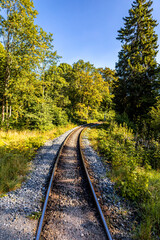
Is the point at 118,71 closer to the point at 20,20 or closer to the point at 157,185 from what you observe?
the point at 20,20

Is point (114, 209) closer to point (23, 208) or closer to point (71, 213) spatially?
point (71, 213)

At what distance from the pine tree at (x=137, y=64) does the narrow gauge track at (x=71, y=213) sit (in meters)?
15.4

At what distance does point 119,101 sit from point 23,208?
Answer: 18.4 metres

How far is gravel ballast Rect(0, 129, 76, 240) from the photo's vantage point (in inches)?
96.9

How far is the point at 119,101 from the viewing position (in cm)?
1862

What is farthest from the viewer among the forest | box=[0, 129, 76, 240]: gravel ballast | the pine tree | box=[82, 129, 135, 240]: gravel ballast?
the pine tree

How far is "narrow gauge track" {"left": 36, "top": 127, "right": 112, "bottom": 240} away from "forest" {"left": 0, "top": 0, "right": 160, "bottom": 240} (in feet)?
3.54

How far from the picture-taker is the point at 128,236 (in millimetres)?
2561

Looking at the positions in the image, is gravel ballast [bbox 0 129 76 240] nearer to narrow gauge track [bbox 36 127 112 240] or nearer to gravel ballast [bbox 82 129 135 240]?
narrow gauge track [bbox 36 127 112 240]

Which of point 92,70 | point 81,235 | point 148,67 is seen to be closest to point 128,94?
point 148,67

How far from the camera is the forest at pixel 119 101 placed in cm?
431

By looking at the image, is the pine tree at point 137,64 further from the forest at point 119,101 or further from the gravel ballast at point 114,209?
the gravel ballast at point 114,209

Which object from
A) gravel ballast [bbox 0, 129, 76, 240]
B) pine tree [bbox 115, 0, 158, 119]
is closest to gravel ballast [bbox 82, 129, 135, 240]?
gravel ballast [bbox 0, 129, 76, 240]

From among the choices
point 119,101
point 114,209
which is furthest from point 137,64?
point 114,209
